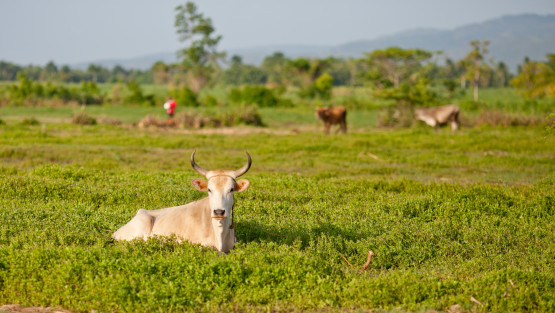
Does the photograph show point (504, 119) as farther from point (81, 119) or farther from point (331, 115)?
point (81, 119)

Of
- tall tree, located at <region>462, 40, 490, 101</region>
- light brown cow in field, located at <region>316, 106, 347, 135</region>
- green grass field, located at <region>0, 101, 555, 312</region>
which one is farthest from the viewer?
tall tree, located at <region>462, 40, 490, 101</region>

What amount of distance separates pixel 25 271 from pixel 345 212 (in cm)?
488

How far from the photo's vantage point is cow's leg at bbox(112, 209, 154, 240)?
715cm

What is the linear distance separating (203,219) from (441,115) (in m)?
23.1

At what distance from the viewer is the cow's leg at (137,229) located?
715 cm

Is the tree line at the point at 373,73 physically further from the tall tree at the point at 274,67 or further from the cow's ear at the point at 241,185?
the cow's ear at the point at 241,185

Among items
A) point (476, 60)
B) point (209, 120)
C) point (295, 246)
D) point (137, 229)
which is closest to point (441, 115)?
point (209, 120)

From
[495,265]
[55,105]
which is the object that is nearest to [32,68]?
[55,105]

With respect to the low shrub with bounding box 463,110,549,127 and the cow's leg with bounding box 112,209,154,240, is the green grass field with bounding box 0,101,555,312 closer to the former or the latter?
the cow's leg with bounding box 112,209,154,240

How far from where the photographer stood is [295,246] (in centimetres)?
705

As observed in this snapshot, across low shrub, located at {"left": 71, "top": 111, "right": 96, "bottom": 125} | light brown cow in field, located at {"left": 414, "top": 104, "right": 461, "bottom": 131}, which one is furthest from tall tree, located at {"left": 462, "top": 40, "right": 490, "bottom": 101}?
low shrub, located at {"left": 71, "top": 111, "right": 96, "bottom": 125}

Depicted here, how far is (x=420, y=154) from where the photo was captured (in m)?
18.3

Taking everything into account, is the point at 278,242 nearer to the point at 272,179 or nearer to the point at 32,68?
the point at 272,179

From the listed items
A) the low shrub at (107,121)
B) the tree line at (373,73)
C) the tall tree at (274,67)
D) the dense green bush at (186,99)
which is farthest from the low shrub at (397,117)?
the tall tree at (274,67)
